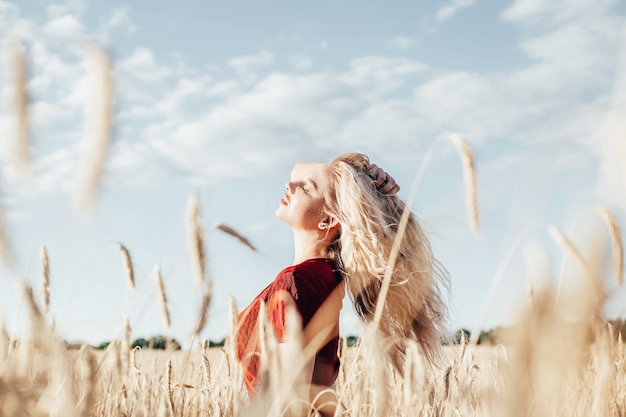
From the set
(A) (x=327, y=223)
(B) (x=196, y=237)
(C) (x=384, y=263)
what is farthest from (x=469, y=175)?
(A) (x=327, y=223)

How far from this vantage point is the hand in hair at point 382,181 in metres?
2.81

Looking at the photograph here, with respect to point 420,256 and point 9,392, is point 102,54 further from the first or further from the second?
point 420,256

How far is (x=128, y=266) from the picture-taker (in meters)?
2.03

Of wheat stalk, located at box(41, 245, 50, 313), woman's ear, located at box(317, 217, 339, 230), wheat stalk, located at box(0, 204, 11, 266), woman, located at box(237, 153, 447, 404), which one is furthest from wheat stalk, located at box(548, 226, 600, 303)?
wheat stalk, located at box(41, 245, 50, 313)

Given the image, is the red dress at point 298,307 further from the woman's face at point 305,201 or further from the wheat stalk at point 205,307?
the wheat stalk at point 205,307

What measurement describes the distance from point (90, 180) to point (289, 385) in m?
0.55

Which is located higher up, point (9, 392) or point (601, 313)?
point (601, 313)

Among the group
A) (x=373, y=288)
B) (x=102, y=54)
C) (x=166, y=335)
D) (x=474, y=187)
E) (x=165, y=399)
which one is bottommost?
(x=165, y=399)

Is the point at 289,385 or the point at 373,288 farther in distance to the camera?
the point at 373,288

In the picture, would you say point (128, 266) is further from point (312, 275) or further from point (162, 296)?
point (312, 275)

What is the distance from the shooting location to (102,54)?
1.32 m

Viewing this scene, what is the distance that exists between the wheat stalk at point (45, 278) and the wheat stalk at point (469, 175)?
117 cm

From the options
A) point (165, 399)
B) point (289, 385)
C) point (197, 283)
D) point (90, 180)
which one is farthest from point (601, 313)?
point (90, 180)

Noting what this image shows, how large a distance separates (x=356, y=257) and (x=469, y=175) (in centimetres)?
87
